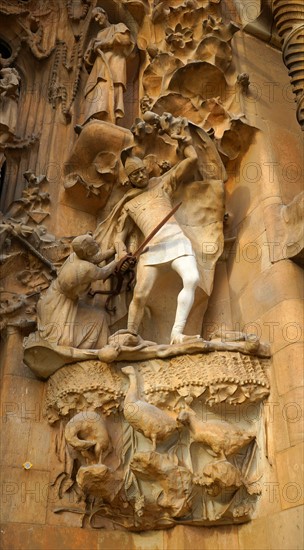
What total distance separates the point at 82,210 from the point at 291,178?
2.33 metres

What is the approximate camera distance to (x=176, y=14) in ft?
25.5

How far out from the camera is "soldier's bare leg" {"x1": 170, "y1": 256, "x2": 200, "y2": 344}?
5.58 metres

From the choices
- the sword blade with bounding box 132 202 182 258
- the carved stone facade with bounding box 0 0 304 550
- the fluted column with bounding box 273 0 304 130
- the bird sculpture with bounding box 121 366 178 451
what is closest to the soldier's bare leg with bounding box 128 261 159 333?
the carved stone facade with bounding box 0 0 304 550

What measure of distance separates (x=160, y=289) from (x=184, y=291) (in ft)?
1.43

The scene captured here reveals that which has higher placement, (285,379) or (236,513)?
(285,379)

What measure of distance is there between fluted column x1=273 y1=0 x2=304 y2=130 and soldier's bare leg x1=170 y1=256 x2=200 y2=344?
162cm

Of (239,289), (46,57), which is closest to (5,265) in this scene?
(239,289)

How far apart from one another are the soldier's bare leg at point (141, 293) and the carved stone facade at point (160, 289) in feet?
0.06

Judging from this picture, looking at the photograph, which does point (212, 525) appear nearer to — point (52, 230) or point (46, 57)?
point (52, 230)

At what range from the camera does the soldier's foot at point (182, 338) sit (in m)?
5.39

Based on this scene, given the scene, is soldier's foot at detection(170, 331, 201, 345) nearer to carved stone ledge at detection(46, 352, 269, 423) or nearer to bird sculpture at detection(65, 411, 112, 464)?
carved stone ledge at detection(46, 352, 269, 423)

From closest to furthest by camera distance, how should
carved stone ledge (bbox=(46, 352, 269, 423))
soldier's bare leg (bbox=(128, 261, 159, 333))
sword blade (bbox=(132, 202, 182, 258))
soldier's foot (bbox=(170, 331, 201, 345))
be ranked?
carved stone ledge (bbox=(46, 352, 269, 423)) → soldier's foot (bbox=(170, 331, 201, 345)) → soldier's bare leg (bbox=(128, 261, 159, 333)) → sword blade (bbox=(132, 202, 182, 258))

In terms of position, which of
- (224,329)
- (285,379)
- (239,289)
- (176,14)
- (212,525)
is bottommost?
(212,525)

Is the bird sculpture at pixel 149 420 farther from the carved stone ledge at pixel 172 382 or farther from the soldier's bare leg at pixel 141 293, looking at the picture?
the soldier's bare leg at pixel 141 293
